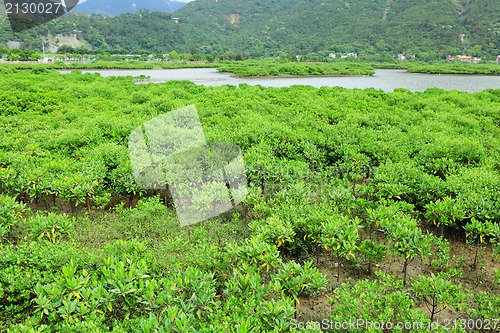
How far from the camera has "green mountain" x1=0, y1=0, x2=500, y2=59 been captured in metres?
99.5

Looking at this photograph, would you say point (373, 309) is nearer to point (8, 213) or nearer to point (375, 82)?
point (8, 213)

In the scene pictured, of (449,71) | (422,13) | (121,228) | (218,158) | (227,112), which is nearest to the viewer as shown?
(121,228)

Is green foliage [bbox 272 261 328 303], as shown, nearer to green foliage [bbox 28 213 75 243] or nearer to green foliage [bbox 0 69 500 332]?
green foliage [bbox 0 69 500 332]

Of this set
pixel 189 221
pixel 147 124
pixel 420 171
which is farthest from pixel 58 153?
pixel 420 171

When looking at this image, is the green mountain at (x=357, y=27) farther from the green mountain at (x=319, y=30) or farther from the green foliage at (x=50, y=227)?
the green foliage at (x=50, y=227)

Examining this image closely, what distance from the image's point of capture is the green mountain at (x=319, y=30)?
99500 millimetres

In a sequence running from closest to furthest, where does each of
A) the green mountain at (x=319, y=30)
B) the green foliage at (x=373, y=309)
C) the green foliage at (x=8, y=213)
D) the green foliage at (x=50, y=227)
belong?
the green foliage at (x=373, y=309) → the green foliage at (x=50, y=227) → the green foliage at (x=8, y=213) → the green mountain at (x=319, y=30)

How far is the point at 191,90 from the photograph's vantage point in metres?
24.5

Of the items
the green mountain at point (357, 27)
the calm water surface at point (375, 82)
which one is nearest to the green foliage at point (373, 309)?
the calm water surface at point (375, 82)

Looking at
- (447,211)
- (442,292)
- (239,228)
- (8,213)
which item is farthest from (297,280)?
(8,213)

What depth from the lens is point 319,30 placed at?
451ft

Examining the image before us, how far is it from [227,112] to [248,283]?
38.1ft

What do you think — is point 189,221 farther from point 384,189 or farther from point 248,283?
point 384,189

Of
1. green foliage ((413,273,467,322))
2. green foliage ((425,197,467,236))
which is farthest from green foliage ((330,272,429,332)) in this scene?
green foliage ((425,197,467,236))
